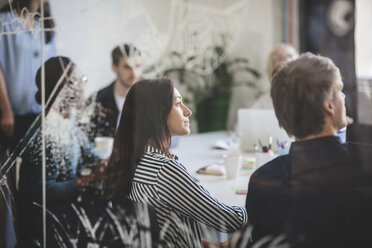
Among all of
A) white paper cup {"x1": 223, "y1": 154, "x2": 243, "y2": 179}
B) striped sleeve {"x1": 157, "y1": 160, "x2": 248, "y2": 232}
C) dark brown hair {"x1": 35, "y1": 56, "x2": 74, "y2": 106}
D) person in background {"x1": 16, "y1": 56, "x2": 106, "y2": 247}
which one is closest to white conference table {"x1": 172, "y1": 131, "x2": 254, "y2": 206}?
white paper cup {"x1": 223, "y1": 154, "x2": 243, "y2": 179}

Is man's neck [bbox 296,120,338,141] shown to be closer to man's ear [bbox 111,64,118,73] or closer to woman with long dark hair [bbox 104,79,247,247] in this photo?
woman with long dark hair [bbox 104,79,247,247]

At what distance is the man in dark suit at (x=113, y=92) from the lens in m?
1.78

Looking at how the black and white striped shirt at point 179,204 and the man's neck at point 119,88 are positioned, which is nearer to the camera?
the black and white striped shirt at point 179,204

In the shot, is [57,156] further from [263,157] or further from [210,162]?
[263,157]

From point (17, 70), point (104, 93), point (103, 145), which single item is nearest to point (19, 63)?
point (17, 70)

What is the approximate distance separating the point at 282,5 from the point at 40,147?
2.36 meters

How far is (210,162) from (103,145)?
51 centimetres

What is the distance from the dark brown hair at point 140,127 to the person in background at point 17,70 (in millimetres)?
447

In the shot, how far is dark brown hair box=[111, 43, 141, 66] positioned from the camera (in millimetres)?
1782

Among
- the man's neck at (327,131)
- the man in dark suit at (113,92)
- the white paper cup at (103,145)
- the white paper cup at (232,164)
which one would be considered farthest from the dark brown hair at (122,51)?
the man's neck at (327,131)

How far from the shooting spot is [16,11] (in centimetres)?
151

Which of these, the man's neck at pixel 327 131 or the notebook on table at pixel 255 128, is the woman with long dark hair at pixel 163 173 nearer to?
the man's neck at pixel 327 131

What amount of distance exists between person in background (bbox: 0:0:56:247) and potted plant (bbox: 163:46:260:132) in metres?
0.70

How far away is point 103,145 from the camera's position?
1852 mm
